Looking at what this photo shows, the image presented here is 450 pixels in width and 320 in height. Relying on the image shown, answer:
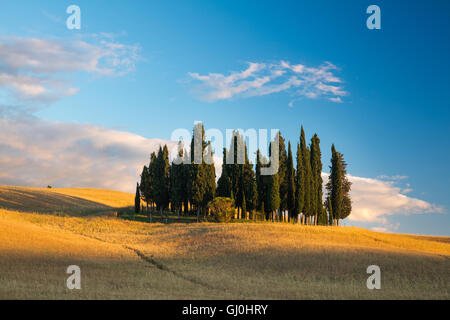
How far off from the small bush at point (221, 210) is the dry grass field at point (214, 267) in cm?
1437

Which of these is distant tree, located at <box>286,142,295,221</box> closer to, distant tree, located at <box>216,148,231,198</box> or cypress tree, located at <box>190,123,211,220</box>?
distant tree, located at <box>216,148,231,198</box>

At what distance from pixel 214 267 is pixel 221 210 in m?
30.6

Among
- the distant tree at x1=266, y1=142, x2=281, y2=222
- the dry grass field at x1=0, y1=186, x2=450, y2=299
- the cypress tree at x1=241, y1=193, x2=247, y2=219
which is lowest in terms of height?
the dry grass field at x1=0, y1=186, x2=450, y2=299

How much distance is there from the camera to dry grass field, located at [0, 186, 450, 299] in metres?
20.9

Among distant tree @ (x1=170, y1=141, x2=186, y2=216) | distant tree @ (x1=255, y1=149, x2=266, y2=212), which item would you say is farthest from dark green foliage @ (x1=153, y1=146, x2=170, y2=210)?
distant tree @ (x1=255, y1=149, x2=266, y2=212)

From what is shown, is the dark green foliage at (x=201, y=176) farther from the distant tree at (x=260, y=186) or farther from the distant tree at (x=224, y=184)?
the distant tree at (x=260, y=186)

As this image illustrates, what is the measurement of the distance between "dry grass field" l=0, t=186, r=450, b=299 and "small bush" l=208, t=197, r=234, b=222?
14366mm

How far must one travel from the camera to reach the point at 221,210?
58.9m

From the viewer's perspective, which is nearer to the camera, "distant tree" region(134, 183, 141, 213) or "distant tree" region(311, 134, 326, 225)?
"distant tree" region(311, 134, 326, 225)

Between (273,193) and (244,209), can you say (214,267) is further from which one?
(244,209)

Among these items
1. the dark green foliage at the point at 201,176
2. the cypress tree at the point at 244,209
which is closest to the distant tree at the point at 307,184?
the cypress tree at the point at 244,209
